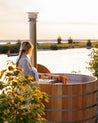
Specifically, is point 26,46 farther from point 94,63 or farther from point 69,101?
point 94,63

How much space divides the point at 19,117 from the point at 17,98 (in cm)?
17

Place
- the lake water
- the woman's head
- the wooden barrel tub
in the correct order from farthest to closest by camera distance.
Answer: the lake water < the wooden barrel tub < the woman's head

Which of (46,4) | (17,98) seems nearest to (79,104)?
(46,4)

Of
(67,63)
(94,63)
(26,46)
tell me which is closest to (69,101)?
(26,46)

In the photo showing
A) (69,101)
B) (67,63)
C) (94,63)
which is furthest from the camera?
(67,63)

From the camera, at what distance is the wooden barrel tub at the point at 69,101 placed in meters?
4.31

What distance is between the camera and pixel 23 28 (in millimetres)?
4805

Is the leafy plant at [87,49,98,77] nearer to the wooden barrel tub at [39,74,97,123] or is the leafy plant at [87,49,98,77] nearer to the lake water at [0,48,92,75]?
the lake water at [0,48,92,75]

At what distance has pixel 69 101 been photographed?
4.39 m

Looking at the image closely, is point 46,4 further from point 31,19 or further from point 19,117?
point 19,117

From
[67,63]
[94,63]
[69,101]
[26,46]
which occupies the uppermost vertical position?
[26,46]

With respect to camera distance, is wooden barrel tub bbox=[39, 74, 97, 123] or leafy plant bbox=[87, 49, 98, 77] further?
leafy plant bbox=[87, 49, 98, 77]

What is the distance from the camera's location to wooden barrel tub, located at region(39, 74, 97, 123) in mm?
4312

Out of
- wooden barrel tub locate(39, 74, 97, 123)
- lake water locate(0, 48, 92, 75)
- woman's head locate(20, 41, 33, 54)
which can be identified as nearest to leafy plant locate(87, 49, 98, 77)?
lake water locate(0, 48, 92, 75)
